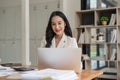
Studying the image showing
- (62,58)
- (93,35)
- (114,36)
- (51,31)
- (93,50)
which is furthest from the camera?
(93,50)

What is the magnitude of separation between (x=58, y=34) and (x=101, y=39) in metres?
2.01

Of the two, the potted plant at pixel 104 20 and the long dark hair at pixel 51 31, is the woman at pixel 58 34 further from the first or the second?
the potted plant at pixel 104 20

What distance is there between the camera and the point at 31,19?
4.82 metres

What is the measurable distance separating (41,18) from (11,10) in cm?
89

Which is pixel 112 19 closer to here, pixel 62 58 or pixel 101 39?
pixel 101 39

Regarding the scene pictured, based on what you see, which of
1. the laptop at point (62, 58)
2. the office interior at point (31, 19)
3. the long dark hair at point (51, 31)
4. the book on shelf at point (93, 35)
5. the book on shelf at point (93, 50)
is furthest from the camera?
the office interior at point (31, 19)

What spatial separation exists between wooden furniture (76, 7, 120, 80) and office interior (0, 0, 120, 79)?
0.63 feet

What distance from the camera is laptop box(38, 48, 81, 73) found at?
59.9 inches

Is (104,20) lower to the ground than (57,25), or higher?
higher

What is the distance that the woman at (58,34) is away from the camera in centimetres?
217

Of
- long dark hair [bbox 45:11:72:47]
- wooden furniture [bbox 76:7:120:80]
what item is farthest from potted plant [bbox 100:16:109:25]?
long dark hair [bbox 45:11:72:47]

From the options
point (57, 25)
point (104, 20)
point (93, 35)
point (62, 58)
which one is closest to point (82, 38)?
point (93, 35)

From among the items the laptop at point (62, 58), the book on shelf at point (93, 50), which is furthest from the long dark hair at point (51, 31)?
the book on shelf at point (93, 50)

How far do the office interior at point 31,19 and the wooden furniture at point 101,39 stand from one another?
0.63ft
